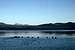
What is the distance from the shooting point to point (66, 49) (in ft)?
45.6

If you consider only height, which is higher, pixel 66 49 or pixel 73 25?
pixel 73 25

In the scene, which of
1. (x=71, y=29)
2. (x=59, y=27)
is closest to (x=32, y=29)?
(x=59, y=27)

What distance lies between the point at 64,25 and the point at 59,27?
5.17ft

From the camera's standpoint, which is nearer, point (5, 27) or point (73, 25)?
point (73, 25)

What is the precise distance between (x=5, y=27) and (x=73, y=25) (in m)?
20.5

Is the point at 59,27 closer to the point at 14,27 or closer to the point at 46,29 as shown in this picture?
the point at 46,29

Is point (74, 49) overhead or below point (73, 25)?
below

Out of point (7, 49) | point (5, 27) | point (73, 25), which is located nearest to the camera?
point (7, 49)

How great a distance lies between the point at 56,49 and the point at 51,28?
3308 cm

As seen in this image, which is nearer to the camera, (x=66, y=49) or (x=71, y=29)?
(x=66, y=49)

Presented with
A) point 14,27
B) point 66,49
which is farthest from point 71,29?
point 66,49

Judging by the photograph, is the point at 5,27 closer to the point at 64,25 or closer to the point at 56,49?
the point at 64,25

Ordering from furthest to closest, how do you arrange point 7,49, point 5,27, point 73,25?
point 5,27, point 73,25, point 7,49

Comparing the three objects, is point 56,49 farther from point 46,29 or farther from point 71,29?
point 46,29
